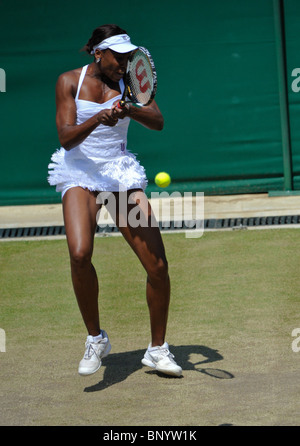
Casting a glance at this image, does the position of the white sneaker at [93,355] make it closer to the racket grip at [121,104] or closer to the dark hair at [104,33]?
the racket grip at [121,104]

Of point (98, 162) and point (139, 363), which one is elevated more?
point (98, 162)

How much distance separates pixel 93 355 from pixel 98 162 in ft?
3.47

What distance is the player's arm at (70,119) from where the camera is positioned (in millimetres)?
4434

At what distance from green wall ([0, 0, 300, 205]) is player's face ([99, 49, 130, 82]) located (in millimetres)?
4291

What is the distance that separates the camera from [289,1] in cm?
888

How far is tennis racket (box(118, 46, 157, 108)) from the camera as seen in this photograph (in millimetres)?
4656

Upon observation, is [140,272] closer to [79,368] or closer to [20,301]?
[20,301]

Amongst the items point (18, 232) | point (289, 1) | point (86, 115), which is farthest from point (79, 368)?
point (289, 1)

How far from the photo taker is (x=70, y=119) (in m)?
4.67

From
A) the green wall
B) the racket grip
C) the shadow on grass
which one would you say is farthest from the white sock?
the green wall

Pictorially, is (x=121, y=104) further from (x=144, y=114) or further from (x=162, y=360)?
(x=162, y=360)

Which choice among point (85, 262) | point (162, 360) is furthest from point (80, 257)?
point (162, 360)

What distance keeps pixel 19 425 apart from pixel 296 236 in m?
4.25

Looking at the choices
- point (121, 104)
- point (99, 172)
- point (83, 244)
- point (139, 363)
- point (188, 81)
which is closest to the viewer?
point (121, 104)
